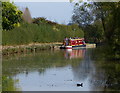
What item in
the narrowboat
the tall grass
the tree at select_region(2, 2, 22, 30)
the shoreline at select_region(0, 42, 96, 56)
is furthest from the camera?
the narrowboat

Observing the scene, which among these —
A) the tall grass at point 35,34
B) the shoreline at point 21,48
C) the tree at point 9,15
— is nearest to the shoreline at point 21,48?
the shoreline at point 21,48

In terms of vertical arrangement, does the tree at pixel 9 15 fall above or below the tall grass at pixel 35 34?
above

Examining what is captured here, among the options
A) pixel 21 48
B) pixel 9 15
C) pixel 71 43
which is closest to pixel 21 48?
pixel 21 48

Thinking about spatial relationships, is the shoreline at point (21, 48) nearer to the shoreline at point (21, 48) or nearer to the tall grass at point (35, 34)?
the shoreline at point (21, 48)

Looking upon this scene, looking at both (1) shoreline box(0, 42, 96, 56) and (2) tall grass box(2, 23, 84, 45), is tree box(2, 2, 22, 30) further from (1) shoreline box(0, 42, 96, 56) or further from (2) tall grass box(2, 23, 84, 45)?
(2) tall grass box(2, 23, 84, 45)

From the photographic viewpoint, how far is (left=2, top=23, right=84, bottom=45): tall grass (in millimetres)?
39562

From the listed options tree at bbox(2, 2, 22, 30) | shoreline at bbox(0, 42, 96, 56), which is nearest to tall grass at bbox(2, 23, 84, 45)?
shoreline at bbox(0, 42, 96, 56)

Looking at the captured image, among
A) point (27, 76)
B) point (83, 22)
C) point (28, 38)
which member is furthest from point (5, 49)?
point (83, 22)

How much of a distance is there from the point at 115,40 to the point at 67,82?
377 centimetres

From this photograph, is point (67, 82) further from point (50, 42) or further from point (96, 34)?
point (96, 34)

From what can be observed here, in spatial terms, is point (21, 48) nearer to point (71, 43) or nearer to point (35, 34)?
point (35, 34)

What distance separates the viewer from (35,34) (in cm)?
4678

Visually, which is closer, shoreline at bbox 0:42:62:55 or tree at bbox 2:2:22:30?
tree at bbox 2:2:22:30

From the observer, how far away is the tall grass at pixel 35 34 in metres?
39.6
